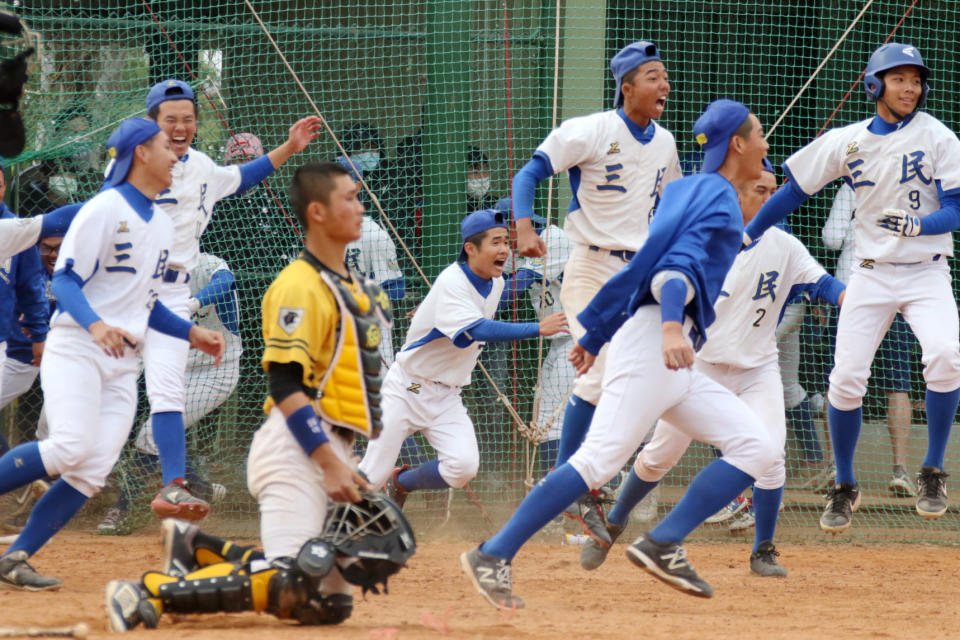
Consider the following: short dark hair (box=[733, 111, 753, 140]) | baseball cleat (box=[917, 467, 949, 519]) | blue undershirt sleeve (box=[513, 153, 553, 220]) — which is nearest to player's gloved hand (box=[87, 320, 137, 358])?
blue undershirt sleeve (box=[513, 153, 553, 220])

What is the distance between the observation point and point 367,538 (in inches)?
161

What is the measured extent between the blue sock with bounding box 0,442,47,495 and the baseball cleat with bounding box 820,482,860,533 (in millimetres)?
3949

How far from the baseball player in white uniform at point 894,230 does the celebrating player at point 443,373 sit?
1527 millimetres

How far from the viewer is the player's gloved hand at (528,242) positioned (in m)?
5.52

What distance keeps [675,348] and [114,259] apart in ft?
8.02

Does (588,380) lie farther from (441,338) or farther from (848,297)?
(848,297)

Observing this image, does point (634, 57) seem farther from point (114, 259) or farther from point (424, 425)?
point (114, 259)

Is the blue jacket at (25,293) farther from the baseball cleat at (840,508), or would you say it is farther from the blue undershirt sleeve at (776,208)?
the baseball cleat at (840,508)

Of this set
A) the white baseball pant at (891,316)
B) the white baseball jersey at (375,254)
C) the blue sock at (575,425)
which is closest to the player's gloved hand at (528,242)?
the blue sock at (575,425)

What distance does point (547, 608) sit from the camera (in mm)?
5207

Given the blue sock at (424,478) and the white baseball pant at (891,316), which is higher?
the white baseball pant at (891,316)

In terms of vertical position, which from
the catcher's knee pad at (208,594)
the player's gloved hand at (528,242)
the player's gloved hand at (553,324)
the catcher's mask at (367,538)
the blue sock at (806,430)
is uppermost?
the player's gloved hand at (528,242)

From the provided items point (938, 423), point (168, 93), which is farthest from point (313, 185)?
point (938, 423)

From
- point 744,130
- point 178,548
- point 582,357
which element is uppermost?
point 744,130
